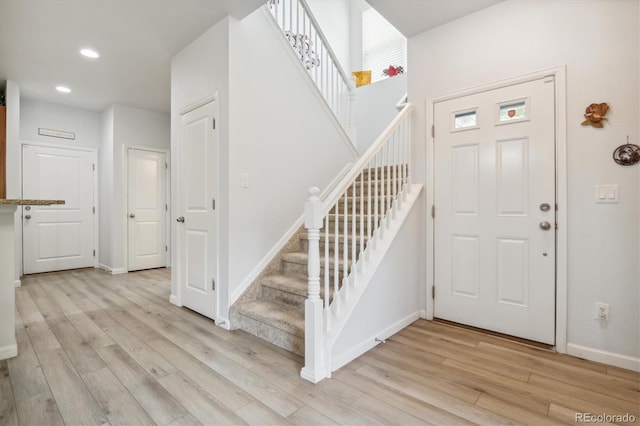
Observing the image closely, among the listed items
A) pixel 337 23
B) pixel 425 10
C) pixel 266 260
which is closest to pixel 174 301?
pixel 266 260

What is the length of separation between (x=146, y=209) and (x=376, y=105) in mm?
4118

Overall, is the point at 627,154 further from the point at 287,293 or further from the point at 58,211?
the point at 58,211

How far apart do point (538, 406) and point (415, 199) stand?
169cm

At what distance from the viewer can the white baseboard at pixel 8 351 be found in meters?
2.10

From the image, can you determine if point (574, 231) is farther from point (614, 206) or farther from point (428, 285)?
point (428, 285)

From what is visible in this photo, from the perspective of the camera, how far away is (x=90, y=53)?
3434mm

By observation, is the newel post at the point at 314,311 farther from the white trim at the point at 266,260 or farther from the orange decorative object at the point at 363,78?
the orange decorative object at the point at 363,78

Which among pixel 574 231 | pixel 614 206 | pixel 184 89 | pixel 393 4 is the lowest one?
pixel 574 231

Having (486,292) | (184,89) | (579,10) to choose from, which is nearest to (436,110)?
(579,10)

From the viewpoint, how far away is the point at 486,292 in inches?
102

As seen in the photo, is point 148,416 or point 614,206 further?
point 614,206

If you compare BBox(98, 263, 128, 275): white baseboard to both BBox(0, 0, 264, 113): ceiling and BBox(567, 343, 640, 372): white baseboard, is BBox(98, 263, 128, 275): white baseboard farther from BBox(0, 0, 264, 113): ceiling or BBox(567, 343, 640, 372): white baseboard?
BBox(567, 343, 640, 372): white baseboard

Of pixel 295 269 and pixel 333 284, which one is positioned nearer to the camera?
pixel 333 284

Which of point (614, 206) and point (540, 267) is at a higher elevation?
point (614, 206)
